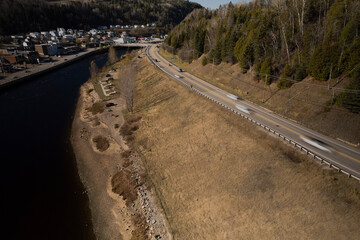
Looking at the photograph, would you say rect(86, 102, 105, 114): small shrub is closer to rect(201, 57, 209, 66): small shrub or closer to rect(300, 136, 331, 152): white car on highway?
rect(201, 57, 209, 66): small shrub

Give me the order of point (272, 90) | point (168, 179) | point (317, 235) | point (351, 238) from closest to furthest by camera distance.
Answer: point (351, 238)
point (317, 235)
point (168, 179)
point (272, 90)

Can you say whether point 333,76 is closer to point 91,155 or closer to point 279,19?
point 279,19

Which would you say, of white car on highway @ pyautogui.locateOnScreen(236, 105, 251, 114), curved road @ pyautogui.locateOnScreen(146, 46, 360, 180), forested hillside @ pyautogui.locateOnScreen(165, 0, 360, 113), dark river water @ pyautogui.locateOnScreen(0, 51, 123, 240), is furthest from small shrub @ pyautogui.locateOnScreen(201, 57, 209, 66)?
dark river water @ pyautogui.locateOnScreen(0, 51, 123, 240)

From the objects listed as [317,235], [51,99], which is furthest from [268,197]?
[51,99]

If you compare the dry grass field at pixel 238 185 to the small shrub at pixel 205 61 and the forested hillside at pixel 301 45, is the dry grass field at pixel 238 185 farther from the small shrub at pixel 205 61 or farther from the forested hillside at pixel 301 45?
the small shrub at pixel 205 61

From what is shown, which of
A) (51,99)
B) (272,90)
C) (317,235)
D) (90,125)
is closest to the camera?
(317,235)

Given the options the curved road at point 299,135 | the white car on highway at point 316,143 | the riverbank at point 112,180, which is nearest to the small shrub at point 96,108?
the riverbank at point 112,180

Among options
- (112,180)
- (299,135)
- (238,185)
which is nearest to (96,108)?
(112,180)
